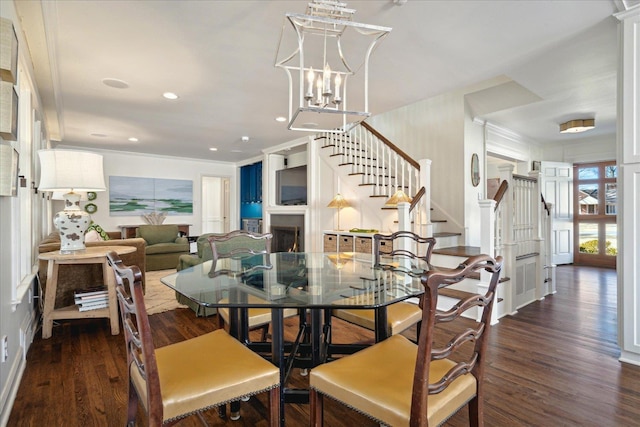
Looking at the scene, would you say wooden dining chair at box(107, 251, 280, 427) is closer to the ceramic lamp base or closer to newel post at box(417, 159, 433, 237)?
the ceramic lamp base

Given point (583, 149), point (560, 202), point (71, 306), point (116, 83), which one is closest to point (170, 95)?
point (116, 83)

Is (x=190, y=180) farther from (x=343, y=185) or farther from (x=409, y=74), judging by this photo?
(x=409, y=74)

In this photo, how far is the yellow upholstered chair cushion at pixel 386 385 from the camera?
1098mm

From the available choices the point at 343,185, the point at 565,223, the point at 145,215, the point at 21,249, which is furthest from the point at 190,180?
the point at 565,223

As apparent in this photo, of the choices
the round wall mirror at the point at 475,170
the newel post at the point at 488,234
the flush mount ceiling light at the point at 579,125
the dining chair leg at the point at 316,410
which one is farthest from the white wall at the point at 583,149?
the dining chair leg at the point at 316,410

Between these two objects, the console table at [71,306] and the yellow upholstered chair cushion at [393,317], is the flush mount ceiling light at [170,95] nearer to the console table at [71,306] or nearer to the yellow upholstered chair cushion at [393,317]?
the console table at [71,306]

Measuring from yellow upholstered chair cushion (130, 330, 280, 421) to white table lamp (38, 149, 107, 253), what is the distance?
1.82 m

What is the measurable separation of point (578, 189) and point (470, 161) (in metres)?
3.52

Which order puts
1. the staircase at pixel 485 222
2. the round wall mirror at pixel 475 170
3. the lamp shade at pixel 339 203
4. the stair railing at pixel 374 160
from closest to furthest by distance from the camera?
the staircase at pixel 485 222 → the stair railing at pixel 374 160 → the round wall mirror at pixel 475 170 → the lamp shade at pixel 339 203

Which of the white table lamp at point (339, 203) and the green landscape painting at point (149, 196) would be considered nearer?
the white table lamp at point (339, 203)

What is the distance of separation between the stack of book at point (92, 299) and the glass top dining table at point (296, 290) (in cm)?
142

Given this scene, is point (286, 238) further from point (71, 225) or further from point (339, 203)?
point (71, 225)

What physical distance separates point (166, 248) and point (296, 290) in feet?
17.4

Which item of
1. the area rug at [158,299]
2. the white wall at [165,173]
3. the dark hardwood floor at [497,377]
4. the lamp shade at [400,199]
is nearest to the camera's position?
the dark hardwood floor at [497,377]
